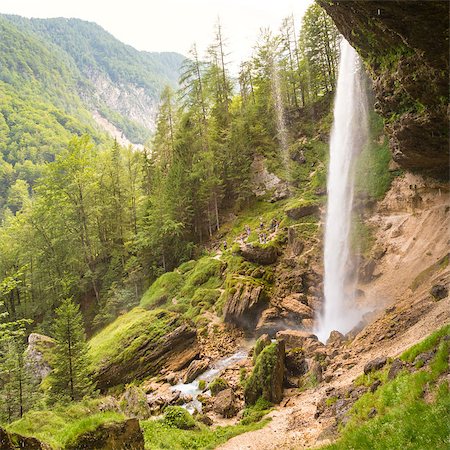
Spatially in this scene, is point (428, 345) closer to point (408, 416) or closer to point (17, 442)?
point (408, 416)

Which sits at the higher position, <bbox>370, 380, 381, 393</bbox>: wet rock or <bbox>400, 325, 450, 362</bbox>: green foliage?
<bbox>400, 325, 450, 362</bbox>: green foliage

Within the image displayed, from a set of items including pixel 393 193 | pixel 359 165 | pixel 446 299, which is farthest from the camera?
pixel 359 165

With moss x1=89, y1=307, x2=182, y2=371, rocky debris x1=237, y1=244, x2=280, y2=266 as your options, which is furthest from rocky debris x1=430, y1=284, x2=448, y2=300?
moss x1=89, y1=307, x2=182, y2=371

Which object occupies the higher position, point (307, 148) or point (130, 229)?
point (307, 148)

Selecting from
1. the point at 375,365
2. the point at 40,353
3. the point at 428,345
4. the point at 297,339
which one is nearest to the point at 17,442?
the point at 428,345

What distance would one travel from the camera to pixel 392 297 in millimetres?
19812

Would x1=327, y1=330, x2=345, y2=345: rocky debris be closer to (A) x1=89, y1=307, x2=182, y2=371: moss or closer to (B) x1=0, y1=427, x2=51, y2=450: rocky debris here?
(A) x1=89, y1=307, x2=182, y2=371: moss

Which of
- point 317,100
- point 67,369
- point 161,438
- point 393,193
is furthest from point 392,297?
point 317,100

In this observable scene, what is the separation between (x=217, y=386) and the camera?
1703cm

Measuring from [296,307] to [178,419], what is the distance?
11.3 meters

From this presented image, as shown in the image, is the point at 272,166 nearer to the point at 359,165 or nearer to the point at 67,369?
the point at 359,165

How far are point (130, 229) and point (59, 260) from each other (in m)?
7.93

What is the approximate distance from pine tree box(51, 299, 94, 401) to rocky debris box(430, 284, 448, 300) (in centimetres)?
1481

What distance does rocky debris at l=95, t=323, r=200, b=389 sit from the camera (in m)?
21.0
